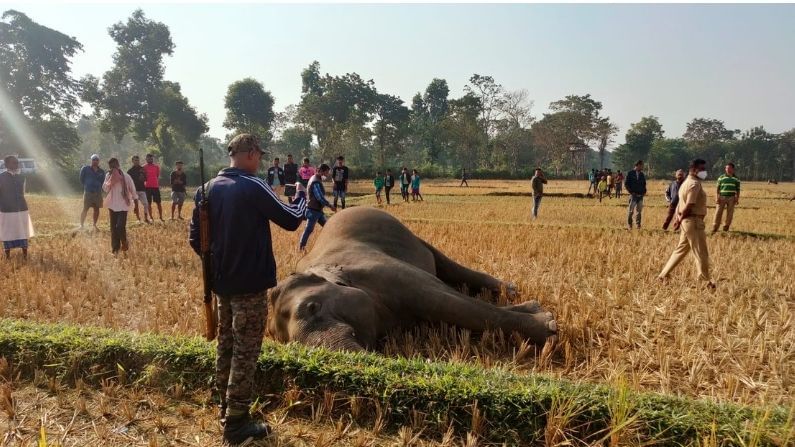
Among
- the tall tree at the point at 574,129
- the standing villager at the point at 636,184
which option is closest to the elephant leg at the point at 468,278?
the standing villager at the point at 636,184

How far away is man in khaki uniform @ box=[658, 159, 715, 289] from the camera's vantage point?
6180 millimetres

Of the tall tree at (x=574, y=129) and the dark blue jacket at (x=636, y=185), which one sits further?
the tall tree at (x=574, y=129)

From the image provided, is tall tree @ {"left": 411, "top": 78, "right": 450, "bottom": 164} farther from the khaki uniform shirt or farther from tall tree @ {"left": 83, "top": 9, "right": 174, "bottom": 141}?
the khaki uniform shirt

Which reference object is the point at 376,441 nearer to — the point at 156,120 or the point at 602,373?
the point at 602,373

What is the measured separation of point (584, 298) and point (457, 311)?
1827mm

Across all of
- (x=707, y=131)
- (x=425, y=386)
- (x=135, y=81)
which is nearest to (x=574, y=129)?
(x=707, y=131)

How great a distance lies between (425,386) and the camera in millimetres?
2918

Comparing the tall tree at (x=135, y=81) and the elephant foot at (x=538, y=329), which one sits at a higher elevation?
the tall tree at (x=135, y=81)

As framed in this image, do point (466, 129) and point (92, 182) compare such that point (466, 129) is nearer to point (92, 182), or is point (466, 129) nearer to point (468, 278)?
point (92, 182)

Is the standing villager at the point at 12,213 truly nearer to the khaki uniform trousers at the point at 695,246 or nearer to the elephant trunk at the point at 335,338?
the elephant trunk at the point at 335,338

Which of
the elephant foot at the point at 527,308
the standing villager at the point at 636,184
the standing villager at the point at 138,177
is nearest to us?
the elephant foot at the point at 527,308

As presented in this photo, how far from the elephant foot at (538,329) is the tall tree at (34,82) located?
43.0 m

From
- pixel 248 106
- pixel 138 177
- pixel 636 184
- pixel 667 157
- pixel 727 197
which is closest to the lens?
pixel 727 197

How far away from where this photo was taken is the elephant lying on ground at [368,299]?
3.67 metres
